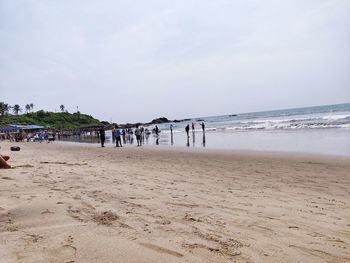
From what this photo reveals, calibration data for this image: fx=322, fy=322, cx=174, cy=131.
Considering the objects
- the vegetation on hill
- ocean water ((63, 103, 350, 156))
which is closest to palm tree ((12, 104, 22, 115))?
the vegetation on hill

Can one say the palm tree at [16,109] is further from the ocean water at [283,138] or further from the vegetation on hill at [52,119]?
the ocean water at [283,138]

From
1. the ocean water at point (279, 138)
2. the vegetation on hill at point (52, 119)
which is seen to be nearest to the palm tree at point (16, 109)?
the vegetation on hill at point (52, 119)

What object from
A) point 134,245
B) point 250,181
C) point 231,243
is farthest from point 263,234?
point 250,181

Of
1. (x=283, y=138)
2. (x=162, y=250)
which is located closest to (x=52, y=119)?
A: (x=283, y=138)

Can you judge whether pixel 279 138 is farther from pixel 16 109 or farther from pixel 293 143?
pixel 16 109

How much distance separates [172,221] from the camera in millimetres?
4445

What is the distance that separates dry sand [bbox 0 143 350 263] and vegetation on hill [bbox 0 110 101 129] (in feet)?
331

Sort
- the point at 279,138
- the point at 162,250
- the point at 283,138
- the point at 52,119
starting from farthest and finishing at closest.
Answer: the point at 52,119, the point at 279,138, the point at 283,138, the point at 162,250

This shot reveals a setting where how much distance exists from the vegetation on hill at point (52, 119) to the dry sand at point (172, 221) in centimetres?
10096

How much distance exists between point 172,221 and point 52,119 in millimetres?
119159

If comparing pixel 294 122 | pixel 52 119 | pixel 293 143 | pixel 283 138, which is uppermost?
pixel 52 119

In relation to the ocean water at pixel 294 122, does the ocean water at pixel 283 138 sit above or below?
below

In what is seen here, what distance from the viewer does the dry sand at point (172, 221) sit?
3318 millimetres

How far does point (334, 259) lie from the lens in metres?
3.19
